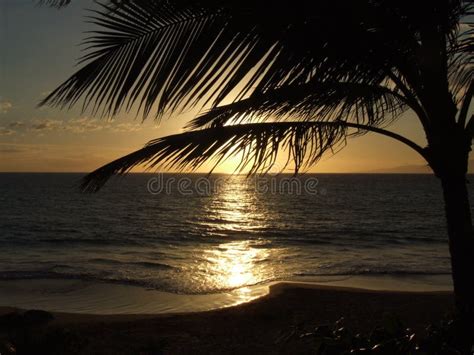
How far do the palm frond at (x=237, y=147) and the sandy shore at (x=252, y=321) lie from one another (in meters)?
4.50

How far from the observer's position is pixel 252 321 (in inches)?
398

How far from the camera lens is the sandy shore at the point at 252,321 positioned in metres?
8.30

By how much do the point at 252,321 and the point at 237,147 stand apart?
788cm

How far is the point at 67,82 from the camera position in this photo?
2.28 m

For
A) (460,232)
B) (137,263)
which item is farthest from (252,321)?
(137,263)

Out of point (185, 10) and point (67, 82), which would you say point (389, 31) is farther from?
point (67, 82)

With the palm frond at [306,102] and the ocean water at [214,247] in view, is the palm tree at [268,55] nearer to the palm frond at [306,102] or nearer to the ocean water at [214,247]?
the palm frond at [306,102]

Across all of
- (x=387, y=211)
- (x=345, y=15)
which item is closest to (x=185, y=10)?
(x=345, y=15)

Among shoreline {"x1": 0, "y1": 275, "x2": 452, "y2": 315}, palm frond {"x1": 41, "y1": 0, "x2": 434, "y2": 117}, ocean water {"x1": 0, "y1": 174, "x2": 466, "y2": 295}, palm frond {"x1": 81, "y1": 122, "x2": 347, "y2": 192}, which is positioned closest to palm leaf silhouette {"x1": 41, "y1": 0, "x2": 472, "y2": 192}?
palm frond {"x1": 41, "y1": 0, "x2": 434, "y2": 117}

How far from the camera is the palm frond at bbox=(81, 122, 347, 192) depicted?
9.12 feet

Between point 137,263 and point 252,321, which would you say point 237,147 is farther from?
point 137,263

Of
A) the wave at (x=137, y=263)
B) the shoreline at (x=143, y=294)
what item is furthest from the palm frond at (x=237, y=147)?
the wave at (x=137, y=263)

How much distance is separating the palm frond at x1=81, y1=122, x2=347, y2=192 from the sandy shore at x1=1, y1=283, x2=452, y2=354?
14.8 ft

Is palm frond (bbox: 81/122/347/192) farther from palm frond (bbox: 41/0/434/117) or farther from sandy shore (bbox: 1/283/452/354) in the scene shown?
sandy shore (bbox: 1/283/452/354)
